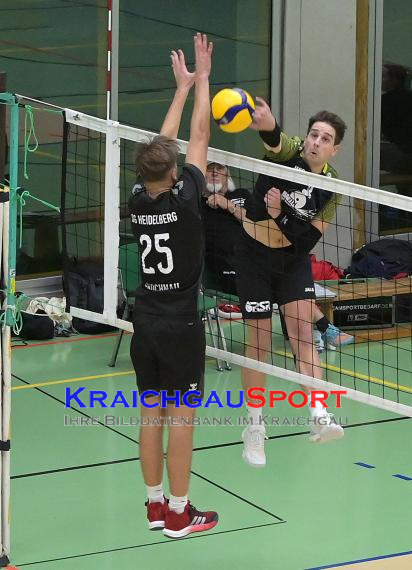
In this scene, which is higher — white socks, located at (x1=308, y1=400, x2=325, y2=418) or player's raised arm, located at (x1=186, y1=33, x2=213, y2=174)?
player's raised arm, located at (x1=186, y1=33, x2=213, y2=174)

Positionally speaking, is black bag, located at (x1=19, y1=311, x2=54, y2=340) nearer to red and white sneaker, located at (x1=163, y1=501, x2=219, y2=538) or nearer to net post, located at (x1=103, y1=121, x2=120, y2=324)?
net post, located at (x1=103, y1=121, x2=120, y2=324)

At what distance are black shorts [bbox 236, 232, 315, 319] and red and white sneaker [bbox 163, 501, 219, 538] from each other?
134cm

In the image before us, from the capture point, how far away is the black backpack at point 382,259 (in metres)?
12.5

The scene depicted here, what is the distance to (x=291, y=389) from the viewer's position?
406 inches

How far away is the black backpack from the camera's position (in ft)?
41.0

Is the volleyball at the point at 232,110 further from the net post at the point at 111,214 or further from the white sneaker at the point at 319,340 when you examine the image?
the white sneaker at the point at 319,340

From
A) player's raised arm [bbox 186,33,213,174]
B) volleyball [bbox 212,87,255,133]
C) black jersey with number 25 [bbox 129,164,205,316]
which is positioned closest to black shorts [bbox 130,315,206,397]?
black jersey with number 25 [bbox 129,164,205,316]

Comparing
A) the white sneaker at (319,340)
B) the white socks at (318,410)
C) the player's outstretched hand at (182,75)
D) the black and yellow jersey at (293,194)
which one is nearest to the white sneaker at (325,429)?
the white socks at (318,410)

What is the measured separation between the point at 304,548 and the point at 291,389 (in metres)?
3.42

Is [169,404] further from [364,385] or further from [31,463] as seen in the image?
[364,385]

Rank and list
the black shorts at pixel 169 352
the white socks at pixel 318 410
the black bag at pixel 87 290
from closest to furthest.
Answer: the black shorts at pixel 169 352 → the white socks at pixel 318 410 → the black bag at pixel 87 290

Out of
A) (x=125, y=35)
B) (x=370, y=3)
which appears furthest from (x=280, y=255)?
(x=370, y=3)

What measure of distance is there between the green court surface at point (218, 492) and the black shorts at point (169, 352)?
116cm

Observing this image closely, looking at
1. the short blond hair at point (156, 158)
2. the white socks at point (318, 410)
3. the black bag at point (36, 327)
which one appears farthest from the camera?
the black bag at point (36, 327)
